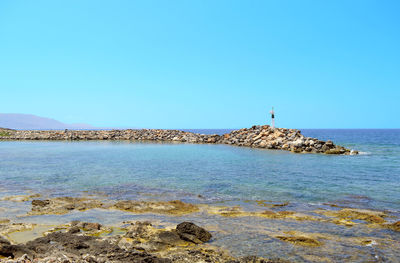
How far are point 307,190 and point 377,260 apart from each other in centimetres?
821

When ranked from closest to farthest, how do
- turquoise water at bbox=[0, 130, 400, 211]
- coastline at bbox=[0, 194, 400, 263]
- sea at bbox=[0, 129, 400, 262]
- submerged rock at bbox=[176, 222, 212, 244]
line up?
coastline at bbox=[0, 194, 400, 263] < sea at bbox=[0, 129, 400, 262] < submerged rock at bbox=[176, 222, 212, 244] < turquoise water at bbox=[0, 130, 400, 211]

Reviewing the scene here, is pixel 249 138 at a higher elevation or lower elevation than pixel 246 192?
higher

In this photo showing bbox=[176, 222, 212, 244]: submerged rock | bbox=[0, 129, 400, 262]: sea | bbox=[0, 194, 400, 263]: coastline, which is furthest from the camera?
bbox=[176, 222, 212, 244]: submerged rock

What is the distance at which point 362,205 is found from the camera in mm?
12039

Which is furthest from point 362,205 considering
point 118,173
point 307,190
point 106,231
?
point 118,173

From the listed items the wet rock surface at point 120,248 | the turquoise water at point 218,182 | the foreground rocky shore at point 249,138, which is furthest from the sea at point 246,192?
the foreground rocky shore at point 249,138

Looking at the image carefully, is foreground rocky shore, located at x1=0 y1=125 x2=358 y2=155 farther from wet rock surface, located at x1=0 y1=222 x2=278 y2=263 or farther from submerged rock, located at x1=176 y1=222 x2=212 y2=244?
wet rock surface, located at x1=0 y1=222 x2=278 y2=263

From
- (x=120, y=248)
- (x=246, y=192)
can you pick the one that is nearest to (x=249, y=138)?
(x=246, y=192)

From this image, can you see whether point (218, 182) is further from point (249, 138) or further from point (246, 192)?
point (249, 138)

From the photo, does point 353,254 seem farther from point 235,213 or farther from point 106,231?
point 106,231

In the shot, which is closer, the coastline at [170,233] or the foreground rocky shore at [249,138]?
the coastline at [170,233]

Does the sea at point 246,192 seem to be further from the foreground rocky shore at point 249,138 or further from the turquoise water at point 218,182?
the foreground rocky shore at point 249,138

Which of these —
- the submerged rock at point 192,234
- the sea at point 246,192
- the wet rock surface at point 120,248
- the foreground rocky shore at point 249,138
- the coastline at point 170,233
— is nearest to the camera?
the wet rock surface at point 120,248

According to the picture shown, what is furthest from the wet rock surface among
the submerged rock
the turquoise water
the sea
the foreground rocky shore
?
the foreground rocky shore
